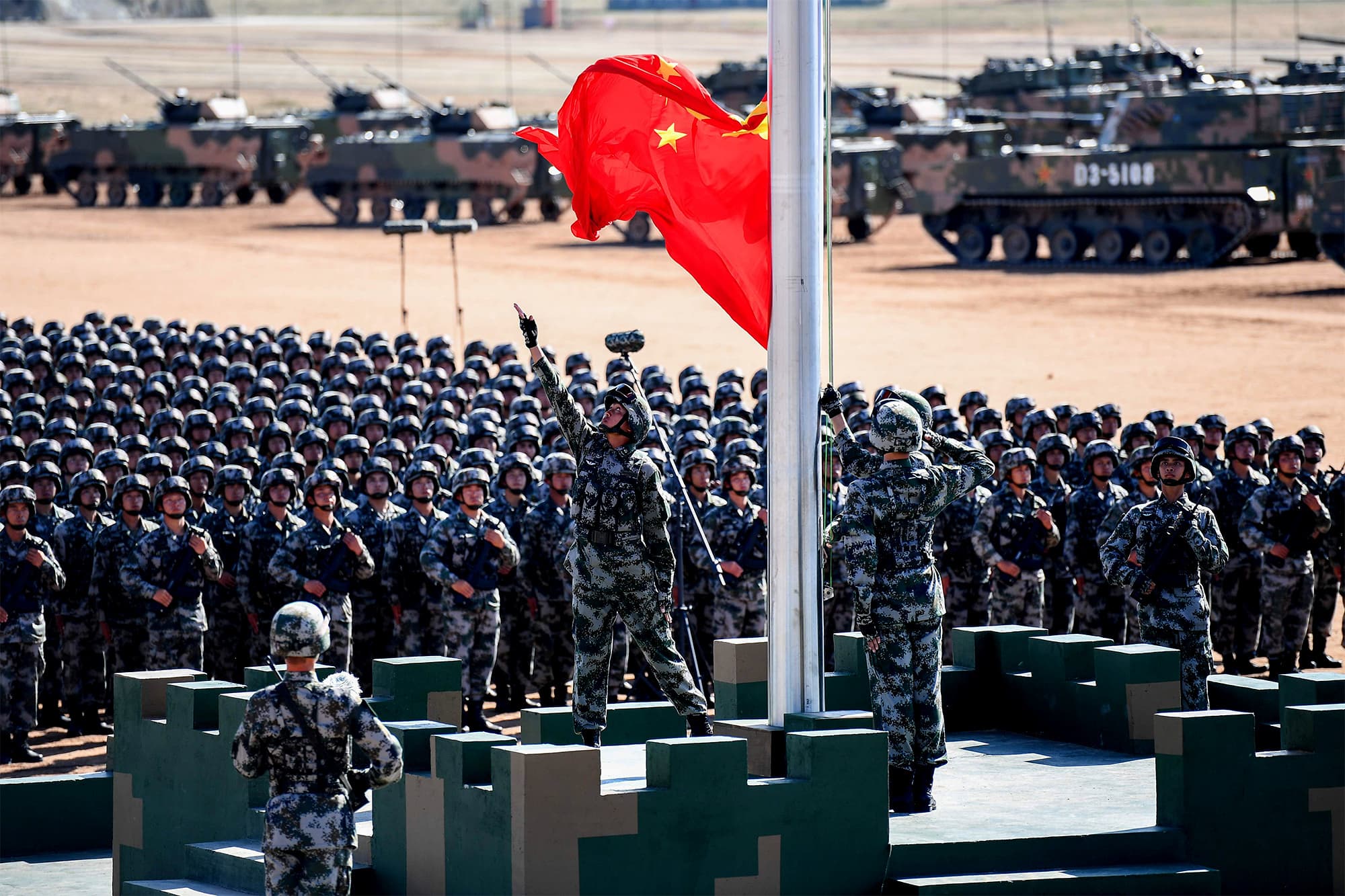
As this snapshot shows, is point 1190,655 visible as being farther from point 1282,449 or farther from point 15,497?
point 15,497

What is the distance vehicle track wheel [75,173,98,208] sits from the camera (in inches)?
2016

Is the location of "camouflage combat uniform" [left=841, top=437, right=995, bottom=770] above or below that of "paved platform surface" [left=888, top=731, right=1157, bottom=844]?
above

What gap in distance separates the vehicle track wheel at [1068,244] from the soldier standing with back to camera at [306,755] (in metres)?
29.9

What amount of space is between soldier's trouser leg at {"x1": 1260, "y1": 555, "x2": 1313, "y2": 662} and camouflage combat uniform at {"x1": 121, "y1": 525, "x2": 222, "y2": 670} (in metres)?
6.12

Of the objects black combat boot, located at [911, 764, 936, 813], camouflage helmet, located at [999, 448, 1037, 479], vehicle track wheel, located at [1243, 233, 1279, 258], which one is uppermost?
vehicle track wheel, located at [1243, 233, 1279, 258]

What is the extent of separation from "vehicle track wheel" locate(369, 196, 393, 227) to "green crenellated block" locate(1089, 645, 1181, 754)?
37.4 meters

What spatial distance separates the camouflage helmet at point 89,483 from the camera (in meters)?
13.9

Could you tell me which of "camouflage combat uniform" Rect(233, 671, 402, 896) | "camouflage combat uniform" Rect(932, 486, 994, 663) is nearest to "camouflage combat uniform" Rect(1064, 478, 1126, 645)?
"camouflage combat uniform" Rect(932, 486, 994, 663)

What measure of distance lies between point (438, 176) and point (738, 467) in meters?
31.7

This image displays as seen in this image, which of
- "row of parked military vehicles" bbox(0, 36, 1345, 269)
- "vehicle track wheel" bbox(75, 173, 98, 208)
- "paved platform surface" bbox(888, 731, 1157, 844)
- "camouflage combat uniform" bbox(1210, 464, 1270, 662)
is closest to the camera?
"paved platform surface" bbox(888, 731, 1157, 844)

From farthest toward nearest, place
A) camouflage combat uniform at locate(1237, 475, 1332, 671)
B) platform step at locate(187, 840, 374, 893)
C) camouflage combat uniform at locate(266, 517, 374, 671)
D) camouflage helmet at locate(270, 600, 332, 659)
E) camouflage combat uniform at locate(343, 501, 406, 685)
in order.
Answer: camouflage combat uniform at locate(1237, 475, 1332, 671) → camouflage combat uniform at locate(343, 501, 406, 685) → camouflage combat uniform at locate(266, 517, 374, 671) → platform step at locate(187, 840, 374, 893) → camouflage helmet at locate(270, 600, 332, 659)

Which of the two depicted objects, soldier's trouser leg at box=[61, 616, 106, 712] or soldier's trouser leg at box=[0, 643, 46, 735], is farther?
soldier's trouser leg at box=[61, 616, 106, 712]

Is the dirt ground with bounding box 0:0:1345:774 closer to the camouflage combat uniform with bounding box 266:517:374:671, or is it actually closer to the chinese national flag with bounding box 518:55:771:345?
the camouflage combat uniform with bounding box 266:517:374:671

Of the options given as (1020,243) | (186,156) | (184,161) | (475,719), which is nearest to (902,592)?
(475,719)
